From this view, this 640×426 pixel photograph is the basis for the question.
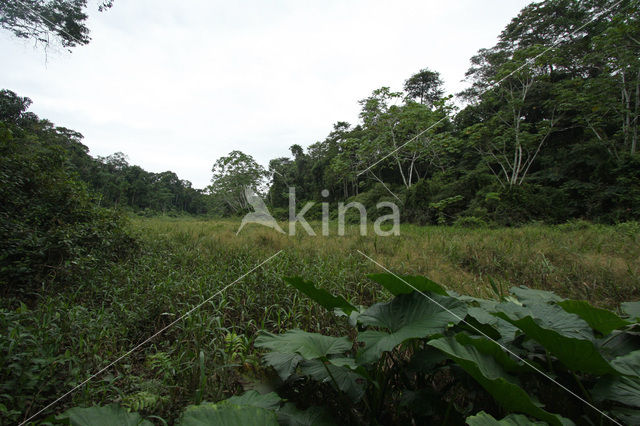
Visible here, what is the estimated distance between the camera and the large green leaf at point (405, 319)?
72 centimetres

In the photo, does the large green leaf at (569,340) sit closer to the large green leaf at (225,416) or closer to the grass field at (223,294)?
the large green leaf at (225,416)

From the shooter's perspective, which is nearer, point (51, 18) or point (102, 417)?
point (102, 417)

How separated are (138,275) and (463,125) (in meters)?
5.84

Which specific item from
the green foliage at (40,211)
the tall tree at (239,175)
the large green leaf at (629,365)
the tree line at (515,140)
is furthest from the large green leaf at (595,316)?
the tall tree at (239,175)

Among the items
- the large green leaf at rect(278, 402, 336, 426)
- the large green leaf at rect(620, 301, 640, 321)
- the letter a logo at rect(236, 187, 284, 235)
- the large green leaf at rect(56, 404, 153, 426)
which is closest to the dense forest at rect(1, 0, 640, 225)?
the letter a logo at rect(236, 187, 284, 235)

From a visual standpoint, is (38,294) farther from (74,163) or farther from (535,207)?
(535,207)

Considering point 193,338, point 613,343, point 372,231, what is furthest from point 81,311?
point 372,231

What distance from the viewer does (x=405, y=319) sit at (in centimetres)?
87

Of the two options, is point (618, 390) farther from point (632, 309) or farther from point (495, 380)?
point (632, 309)

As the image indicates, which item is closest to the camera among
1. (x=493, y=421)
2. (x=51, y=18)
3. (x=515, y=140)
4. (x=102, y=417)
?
(x=493, y=421)

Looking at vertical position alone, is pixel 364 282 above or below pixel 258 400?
below

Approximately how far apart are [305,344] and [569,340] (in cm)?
72

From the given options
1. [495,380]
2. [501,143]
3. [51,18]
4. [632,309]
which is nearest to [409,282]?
[495,380]

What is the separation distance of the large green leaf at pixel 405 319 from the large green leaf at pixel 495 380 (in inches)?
2.8
